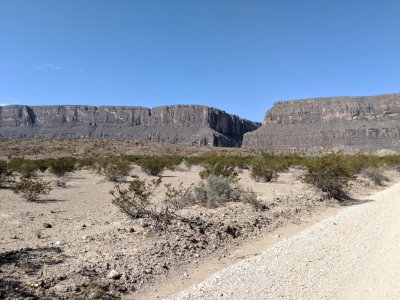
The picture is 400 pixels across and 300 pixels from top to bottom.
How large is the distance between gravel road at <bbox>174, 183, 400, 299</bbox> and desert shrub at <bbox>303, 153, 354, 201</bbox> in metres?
6.98

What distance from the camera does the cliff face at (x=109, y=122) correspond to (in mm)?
185125

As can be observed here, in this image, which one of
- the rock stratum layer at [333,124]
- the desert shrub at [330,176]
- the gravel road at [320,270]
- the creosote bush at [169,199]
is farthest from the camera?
the rock stratum layer at [333,124]

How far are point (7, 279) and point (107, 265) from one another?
1.89 metres

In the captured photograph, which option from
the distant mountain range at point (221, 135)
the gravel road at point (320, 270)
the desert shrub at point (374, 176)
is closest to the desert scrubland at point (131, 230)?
the gravel road at point (320, 270)

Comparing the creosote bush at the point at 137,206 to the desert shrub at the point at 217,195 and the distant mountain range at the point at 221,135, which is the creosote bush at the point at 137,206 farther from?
the distant mountain range at the point at 221,135

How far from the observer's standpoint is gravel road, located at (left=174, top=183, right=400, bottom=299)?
7.03 metres

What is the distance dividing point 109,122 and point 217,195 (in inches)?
7261

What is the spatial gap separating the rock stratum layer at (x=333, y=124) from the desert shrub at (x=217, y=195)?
13447cm

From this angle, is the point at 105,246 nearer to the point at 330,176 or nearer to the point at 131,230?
the point at 131,230

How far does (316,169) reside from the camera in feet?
65.4

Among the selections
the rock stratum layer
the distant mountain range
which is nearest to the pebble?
the rock stratum layer

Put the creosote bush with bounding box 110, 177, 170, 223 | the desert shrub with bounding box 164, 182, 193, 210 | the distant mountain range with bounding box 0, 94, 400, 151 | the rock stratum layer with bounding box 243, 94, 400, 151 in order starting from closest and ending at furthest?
the creosote bush with bounding box 110, 177, 170, 223
the desert shrub with bounding box 164, 182, 193, 210
the rock stratum layer with bounding box 243, 94, 400, 151
the distant mountain range with bounding box 0, 94, 400, 151

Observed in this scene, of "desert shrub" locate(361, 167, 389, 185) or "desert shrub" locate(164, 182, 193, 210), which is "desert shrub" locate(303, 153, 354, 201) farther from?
"desert shrub" locate(361, 167, 389, 185)

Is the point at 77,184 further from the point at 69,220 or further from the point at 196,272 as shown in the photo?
the point at 196,272
